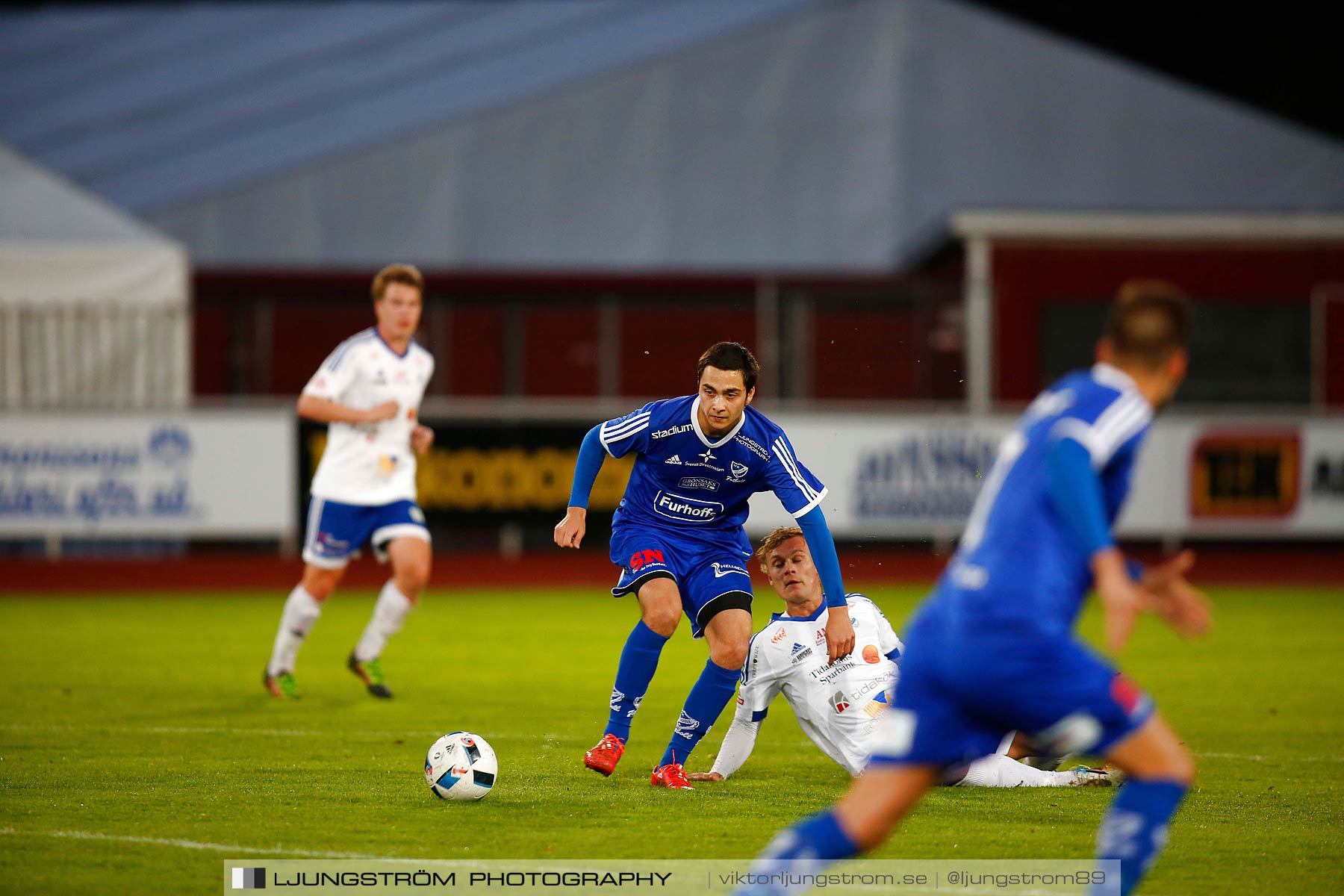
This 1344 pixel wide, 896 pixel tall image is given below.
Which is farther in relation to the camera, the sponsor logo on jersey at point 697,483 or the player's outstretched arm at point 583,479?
the sponsor logo on jersey at point 697,483

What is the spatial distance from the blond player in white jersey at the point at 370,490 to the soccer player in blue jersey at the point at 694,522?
8.48ft

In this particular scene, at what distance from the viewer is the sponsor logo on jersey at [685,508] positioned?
6.90 metres

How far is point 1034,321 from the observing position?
2317 centimetres

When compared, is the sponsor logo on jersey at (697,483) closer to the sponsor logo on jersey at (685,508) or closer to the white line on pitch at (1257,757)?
the sponsor logo on jersey at (685,508)

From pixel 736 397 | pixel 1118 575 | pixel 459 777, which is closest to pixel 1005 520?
pixel 1118 575

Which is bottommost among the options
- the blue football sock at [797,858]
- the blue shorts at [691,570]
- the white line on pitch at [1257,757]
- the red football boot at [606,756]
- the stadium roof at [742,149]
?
the white line on pitch at [1257,757]

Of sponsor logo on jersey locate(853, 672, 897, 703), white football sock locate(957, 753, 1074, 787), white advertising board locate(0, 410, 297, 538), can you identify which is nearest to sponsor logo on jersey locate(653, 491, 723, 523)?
sponsor logo on jersey locate(853, 672, 897, 703)

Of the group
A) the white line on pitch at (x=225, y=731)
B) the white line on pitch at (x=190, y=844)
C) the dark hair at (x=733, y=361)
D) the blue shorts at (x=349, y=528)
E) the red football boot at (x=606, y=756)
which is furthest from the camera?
the blue shorts at (x=349, y=528)

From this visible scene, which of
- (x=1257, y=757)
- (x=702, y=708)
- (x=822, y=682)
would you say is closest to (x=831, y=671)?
(x=822, y=682)

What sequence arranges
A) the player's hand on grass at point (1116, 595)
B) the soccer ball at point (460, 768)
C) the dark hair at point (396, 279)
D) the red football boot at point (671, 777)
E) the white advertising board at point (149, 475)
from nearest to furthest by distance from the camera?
1. the player's hand on grass at point (1116, 595)
2. the soccer ball at point (460, 768)
3. the red football boot at point (671, 777)
4. the dark hair at point (396, 279)
5. the white advertising board at point (149, 475)

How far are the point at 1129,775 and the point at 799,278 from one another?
21778mm

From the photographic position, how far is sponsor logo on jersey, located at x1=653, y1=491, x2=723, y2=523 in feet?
22.6

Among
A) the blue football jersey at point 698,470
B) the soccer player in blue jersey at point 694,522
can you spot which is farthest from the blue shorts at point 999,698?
the blue football jersey at point 698,470

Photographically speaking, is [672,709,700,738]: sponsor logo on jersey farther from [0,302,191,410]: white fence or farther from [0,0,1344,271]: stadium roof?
[0,0,1344,271]: stadium roof
